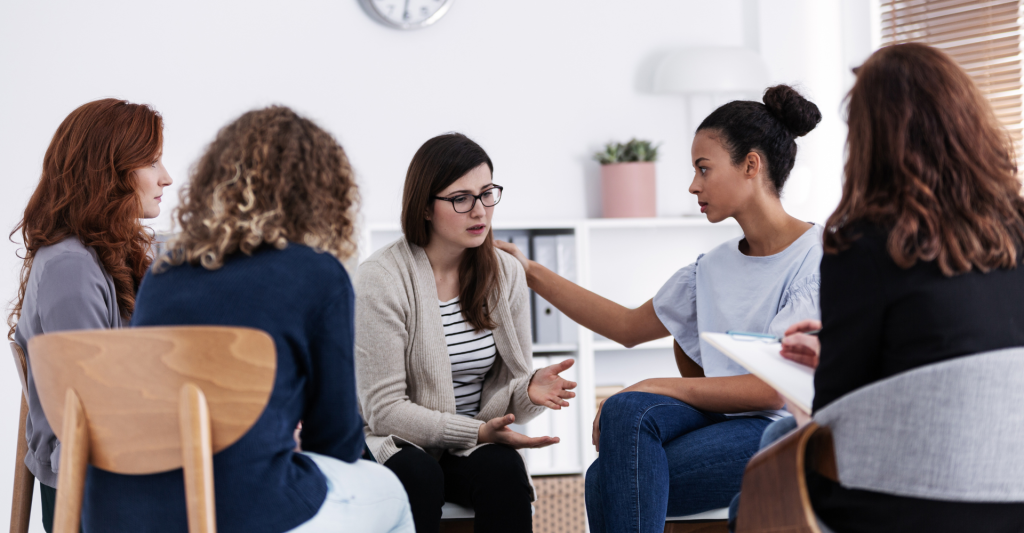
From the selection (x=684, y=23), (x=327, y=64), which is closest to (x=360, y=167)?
(x=327, y=64)

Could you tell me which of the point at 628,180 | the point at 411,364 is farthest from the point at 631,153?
the point at 411,364

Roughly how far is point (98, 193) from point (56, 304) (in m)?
0.25

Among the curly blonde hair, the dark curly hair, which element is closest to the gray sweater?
the curly blonde hair

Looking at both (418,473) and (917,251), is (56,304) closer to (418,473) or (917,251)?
(418,473)

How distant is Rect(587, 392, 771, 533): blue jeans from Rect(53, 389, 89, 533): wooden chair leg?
3.07 ft

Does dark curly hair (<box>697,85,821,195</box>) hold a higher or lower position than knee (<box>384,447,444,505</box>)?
higher

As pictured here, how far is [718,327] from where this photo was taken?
1702mm

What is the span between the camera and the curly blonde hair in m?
1.03

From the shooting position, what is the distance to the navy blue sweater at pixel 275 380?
3.19ft

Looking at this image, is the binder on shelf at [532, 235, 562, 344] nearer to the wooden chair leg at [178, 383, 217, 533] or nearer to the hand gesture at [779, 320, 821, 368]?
the hand gesture at [779, 320, 821, 368]

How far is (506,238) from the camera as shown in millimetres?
2742

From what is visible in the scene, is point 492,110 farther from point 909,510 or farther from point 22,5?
point 909,510

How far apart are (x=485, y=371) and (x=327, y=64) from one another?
5.28 ft

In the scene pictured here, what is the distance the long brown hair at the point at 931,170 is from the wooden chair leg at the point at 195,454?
818 mm
